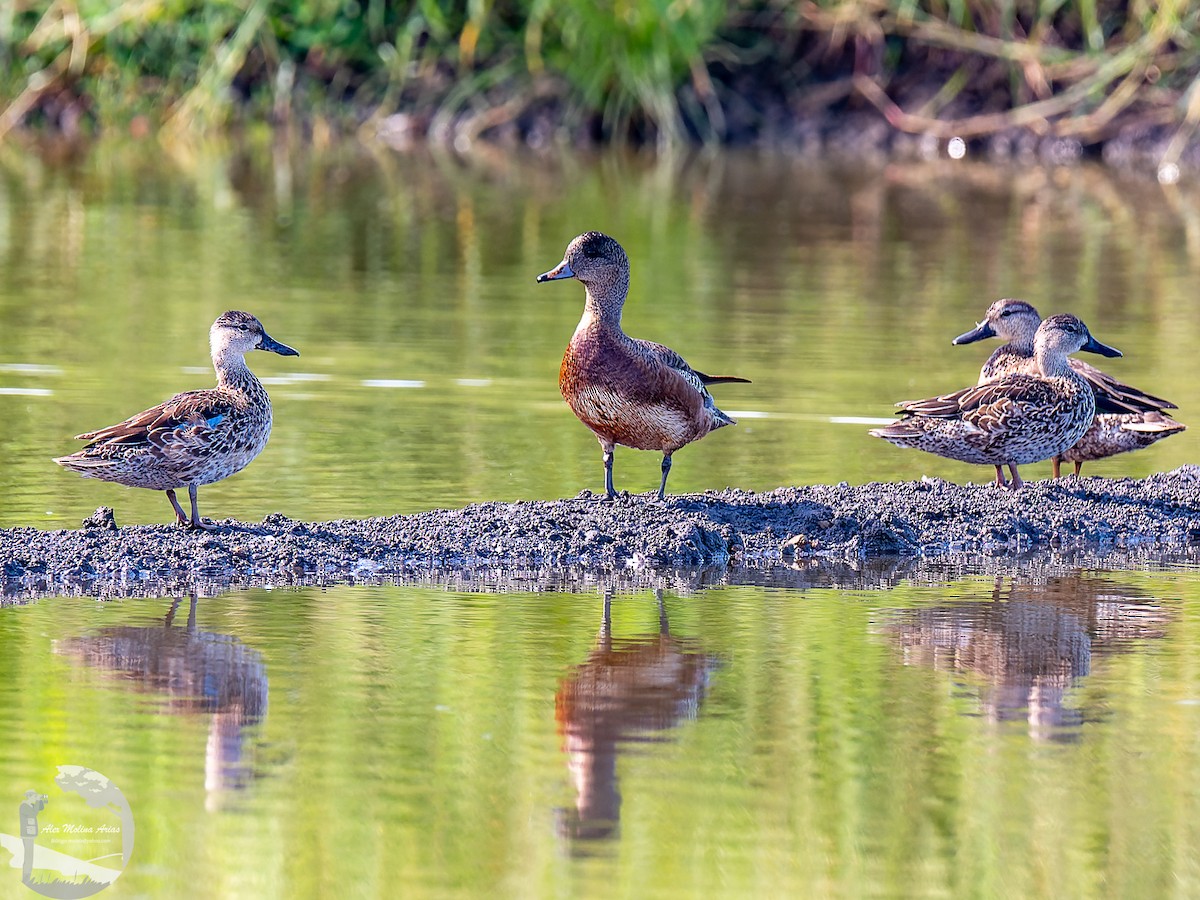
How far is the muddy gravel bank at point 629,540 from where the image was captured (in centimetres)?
746

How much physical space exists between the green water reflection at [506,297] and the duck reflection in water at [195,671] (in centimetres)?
173

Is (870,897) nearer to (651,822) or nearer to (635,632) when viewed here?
(651,822)

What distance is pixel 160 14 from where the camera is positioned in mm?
25109

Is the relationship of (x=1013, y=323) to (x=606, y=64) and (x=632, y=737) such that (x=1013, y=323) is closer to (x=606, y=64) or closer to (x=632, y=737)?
(x=632, y=737)

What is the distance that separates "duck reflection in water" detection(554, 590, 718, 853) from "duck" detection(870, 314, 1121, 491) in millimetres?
2155

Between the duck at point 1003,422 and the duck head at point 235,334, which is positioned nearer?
the duck head at point 235,334

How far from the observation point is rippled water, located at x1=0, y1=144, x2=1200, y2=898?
5020mm

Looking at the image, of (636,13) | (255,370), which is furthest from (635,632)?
(636,13)

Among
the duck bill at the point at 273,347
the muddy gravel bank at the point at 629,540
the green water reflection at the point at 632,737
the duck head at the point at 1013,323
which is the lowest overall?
the green water reflection at the point at 632,737

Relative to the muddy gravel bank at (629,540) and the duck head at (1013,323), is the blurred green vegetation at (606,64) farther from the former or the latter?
the muddy gravel bank at (629,540)

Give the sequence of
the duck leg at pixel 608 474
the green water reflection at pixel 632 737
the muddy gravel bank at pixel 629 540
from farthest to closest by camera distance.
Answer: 1. the duck leg at pixel 608 474
2. the muddy gravel bank at pixel 629 540
3. the green water reflection at pixel 632 737

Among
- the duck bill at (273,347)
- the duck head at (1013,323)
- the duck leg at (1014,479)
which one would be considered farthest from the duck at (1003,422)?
Result: the duck bill at (273,347)

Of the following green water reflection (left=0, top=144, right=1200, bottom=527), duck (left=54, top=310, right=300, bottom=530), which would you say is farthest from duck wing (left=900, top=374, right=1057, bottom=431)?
duck (left=54, top=310, right=300, bottom=530)

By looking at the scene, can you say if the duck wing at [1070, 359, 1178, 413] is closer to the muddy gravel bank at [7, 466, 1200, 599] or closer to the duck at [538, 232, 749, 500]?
the muddy gravel bank at [7, 466, 1200, 599]
